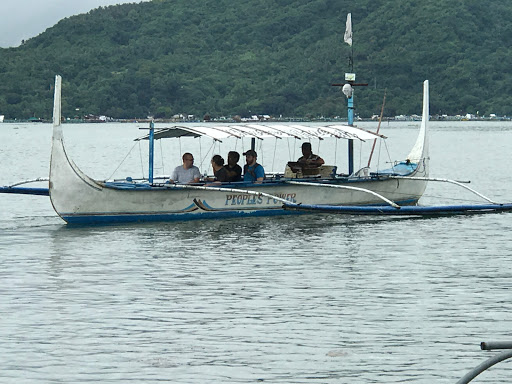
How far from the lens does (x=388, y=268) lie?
800 inches

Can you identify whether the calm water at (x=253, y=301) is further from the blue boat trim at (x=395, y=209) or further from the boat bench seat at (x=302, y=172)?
the boat bench seat at (x=302, y=172)

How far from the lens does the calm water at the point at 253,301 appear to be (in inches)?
492

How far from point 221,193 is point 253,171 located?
1071 mm

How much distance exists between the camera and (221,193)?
26000mm

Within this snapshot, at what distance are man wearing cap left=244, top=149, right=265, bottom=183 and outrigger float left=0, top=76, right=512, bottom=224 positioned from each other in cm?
22

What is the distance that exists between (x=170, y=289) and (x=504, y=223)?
569 inches

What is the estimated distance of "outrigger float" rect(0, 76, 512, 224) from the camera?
952 inches

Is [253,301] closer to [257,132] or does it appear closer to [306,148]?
[257,132]

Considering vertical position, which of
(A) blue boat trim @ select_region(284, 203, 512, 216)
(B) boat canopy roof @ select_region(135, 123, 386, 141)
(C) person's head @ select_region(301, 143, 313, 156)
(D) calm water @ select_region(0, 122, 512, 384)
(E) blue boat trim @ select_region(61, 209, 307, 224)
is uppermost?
(B) boat canopy roof @ select_region(135, 123, 386, 141)

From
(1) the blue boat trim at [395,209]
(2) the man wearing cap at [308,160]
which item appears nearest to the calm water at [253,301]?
(1) the blue boat trim at [395,209]

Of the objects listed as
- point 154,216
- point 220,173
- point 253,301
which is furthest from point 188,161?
point 253,301

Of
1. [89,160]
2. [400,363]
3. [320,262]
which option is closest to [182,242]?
[320,262]

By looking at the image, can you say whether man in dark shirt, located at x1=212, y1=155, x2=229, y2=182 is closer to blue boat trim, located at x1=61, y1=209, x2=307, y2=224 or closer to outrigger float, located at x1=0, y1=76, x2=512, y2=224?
outrigger float, located at x1=0, y1=76, x2=512, y2=224

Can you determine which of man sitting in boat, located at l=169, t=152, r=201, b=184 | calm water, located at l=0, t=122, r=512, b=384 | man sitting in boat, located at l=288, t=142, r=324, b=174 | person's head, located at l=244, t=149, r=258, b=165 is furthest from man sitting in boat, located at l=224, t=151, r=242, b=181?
man sitting in boat, located at l=288, t=142, r=324, b=174
